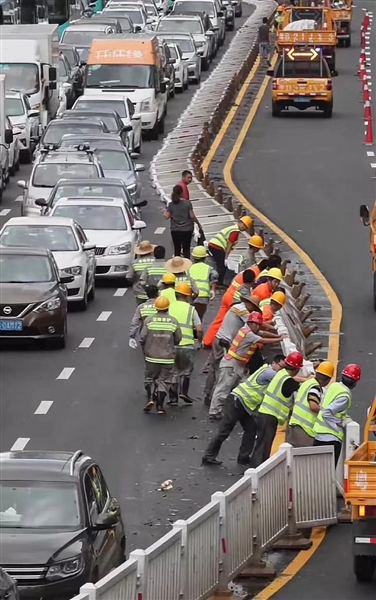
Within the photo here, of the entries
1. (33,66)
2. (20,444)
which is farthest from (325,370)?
(33,66)

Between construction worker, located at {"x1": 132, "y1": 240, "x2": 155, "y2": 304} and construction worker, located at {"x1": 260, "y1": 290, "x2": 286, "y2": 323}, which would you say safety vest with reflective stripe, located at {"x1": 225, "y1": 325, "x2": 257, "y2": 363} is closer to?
construction worker, located at {"x1": 260, "y1": 290, "x2": 286, "y2": 323}

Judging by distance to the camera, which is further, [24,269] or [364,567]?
[24,269]

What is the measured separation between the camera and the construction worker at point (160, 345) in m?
23.7

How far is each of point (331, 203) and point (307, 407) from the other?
21.7 m

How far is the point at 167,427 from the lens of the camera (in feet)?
77.1

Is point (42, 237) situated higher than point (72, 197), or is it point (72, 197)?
point (42, 237)

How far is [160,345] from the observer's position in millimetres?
23703

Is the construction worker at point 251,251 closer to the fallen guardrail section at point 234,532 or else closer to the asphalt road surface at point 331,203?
the asphalt road surface at point 331,203

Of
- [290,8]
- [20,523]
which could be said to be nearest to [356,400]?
[20,523]

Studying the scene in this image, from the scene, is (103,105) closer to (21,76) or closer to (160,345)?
(21,76)

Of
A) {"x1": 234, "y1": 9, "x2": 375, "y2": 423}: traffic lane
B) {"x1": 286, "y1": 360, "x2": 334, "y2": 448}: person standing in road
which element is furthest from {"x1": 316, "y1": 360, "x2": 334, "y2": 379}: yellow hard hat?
{"x1": 234, "y1": 9, "x2": 375, "y2": 423}: traffic lane

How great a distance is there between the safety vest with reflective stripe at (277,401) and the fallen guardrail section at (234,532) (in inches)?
44.1

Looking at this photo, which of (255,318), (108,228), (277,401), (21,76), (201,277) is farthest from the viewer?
(21,76)

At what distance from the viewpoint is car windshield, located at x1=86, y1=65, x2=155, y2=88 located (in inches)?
2009
